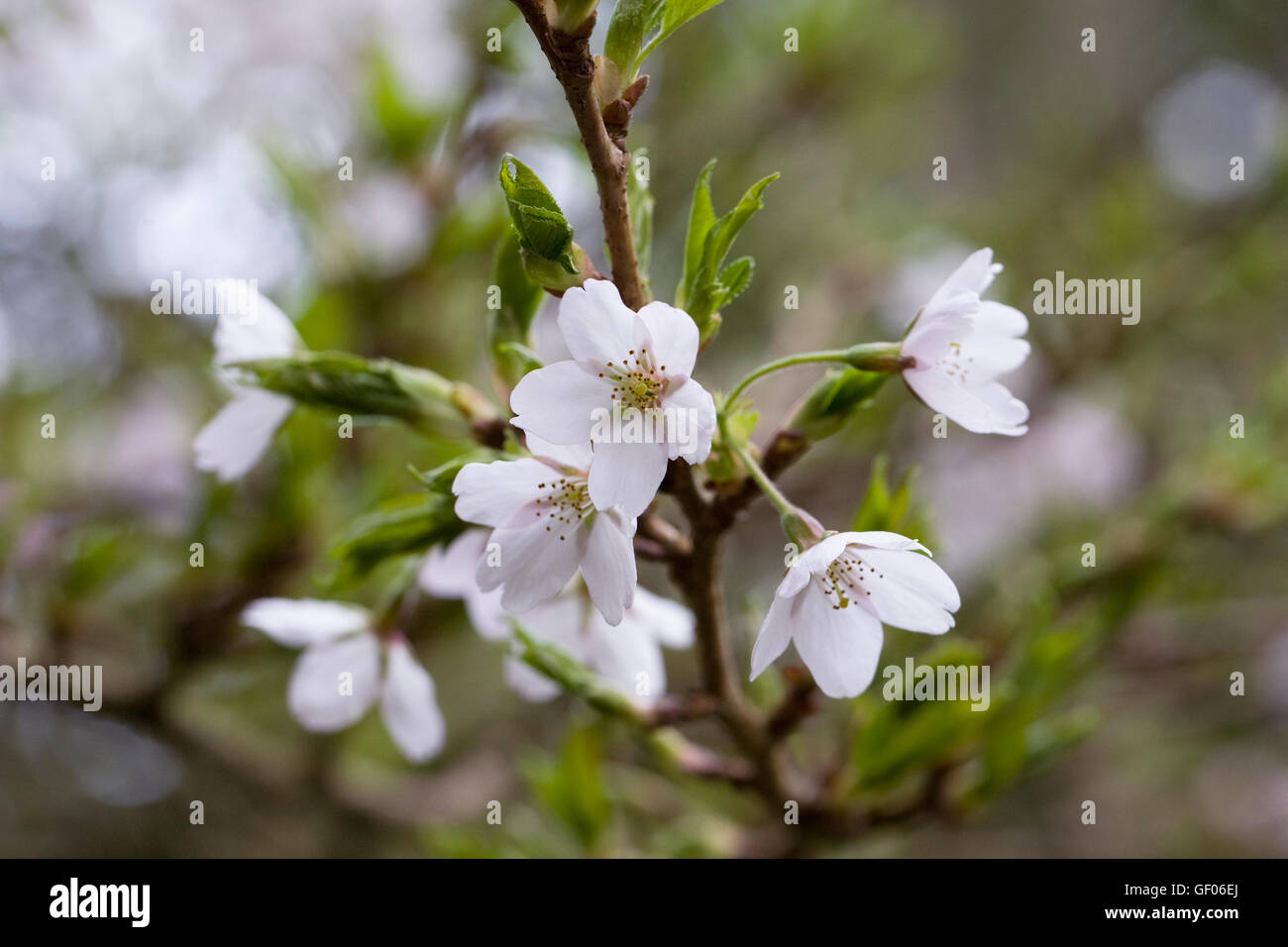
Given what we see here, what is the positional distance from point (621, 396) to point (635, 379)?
2 centimetres

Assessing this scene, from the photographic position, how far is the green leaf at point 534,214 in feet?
2.36

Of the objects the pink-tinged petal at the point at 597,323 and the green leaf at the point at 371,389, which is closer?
the pink-tinged petal at the point at 597,323

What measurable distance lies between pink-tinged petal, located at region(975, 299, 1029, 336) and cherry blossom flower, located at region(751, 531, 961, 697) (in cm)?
23

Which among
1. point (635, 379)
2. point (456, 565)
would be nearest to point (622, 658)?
point (456, 565)

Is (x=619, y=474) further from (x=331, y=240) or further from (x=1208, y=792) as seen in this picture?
(x=1208, y=792)

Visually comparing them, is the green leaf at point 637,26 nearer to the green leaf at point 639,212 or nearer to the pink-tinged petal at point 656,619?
the green leaf at point 639,212

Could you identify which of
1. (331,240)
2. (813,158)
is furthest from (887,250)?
(331,240)

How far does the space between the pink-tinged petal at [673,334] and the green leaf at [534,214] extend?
0.09 meters

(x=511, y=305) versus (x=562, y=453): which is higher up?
(x=511, y=305)

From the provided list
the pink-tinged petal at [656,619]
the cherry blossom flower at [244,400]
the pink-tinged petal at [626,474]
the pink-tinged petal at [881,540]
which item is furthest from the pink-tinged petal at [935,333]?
the cherry blossom flower at [244,400]

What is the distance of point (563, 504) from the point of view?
856 millimetres

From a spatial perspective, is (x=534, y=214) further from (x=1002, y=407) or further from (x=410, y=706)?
(x=410, y=706)

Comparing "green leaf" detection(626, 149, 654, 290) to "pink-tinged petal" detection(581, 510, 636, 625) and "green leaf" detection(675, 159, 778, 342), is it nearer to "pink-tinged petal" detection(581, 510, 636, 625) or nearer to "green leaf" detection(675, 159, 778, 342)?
"green leaf" detection(675, 159, 778, 342)

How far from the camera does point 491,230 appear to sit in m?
1.77
